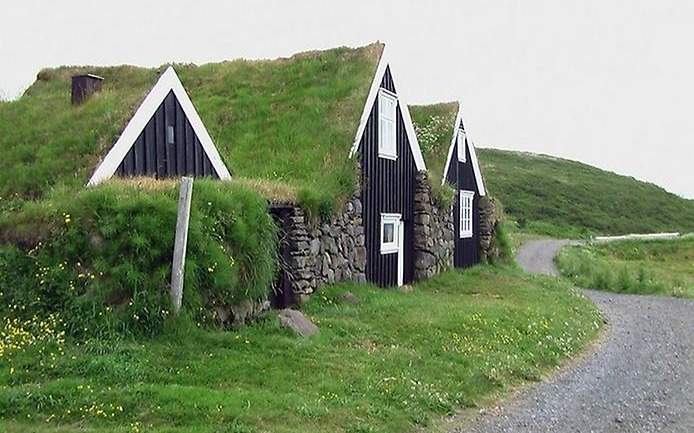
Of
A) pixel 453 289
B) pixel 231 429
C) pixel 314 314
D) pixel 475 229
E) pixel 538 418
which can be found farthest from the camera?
pixel 475 229

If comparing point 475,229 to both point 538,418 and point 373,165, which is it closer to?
point 373,165

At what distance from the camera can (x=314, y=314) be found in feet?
46.2

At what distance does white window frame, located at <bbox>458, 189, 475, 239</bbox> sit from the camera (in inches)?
1081

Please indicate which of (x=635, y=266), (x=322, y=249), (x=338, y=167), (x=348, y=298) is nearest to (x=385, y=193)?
(x=338, y=167)

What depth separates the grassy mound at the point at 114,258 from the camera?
33.4ft

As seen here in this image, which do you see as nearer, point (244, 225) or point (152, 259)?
point (152, 259)

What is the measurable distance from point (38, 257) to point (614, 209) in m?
81.2

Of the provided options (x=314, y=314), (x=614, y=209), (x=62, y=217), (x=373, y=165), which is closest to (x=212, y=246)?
(x=62, y=217)

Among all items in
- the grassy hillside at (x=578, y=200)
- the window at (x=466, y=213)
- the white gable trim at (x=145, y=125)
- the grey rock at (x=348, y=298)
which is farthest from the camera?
the grassy hillside at (x=578, y=200)

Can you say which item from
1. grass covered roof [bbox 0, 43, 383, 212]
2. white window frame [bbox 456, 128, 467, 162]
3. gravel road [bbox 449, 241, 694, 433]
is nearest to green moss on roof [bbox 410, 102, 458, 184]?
white window frame [bbox 456, 128, 467, 162]

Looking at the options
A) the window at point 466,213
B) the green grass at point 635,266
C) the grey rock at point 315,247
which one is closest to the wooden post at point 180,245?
the grey rock at point 315,247

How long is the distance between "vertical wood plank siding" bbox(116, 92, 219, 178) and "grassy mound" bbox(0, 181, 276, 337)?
2.40 m

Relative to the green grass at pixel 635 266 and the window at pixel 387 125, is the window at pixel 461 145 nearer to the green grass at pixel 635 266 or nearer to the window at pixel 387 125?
the green grass at pixel 635 266

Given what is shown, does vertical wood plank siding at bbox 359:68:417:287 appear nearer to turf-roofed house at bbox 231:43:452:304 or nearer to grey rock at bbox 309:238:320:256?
turf-roofed house at bbox 231:43:452:304
